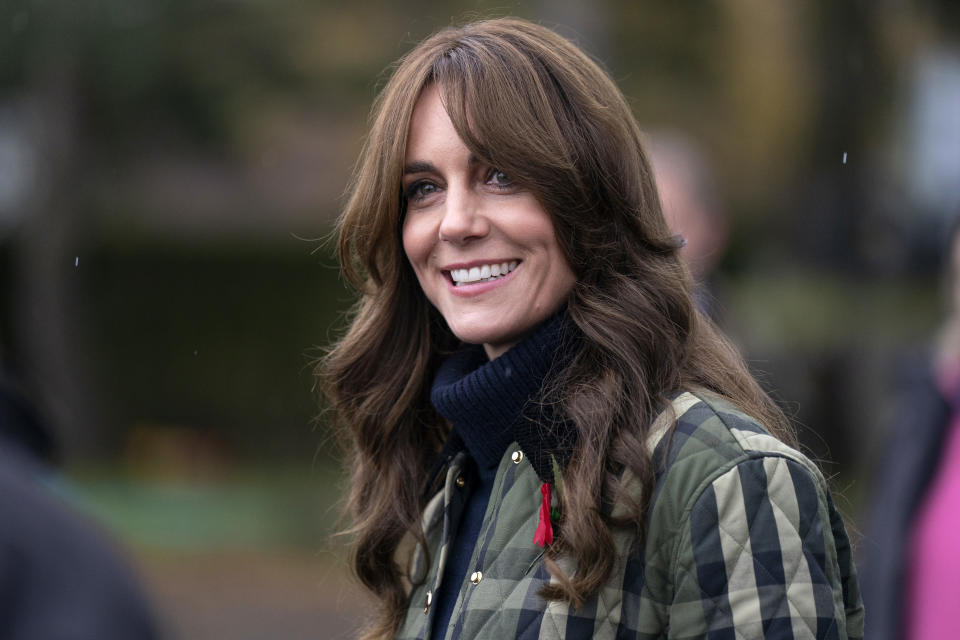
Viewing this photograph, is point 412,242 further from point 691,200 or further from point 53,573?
point 691,200

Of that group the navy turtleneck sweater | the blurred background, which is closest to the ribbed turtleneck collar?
the navy turtleneck sweater

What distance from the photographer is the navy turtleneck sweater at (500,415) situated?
263 centimetres

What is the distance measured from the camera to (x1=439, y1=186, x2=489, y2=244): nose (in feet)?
8.99

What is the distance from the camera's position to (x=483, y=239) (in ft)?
9.08

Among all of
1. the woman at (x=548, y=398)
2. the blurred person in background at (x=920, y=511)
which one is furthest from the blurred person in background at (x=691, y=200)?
the woman at (x=548, y=398)

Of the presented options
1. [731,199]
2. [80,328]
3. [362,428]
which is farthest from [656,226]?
[80,328]

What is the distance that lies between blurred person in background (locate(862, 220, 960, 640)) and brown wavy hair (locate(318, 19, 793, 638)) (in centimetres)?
152

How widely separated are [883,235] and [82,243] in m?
8.77

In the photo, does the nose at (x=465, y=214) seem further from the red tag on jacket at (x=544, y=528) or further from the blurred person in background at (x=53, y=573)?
the blurred person in background at (x=53, y=573)

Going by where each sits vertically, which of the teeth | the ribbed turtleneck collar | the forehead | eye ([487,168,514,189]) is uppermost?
the forehead

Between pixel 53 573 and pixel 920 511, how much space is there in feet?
10.1

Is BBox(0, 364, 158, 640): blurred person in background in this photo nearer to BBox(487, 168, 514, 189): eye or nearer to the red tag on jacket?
the red tag on jacket

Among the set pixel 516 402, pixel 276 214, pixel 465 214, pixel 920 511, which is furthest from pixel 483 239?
pixel 276 214

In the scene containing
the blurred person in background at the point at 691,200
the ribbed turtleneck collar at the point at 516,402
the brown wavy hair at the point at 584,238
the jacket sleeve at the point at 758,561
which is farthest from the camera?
the blurred person in background at the point at 691,200
